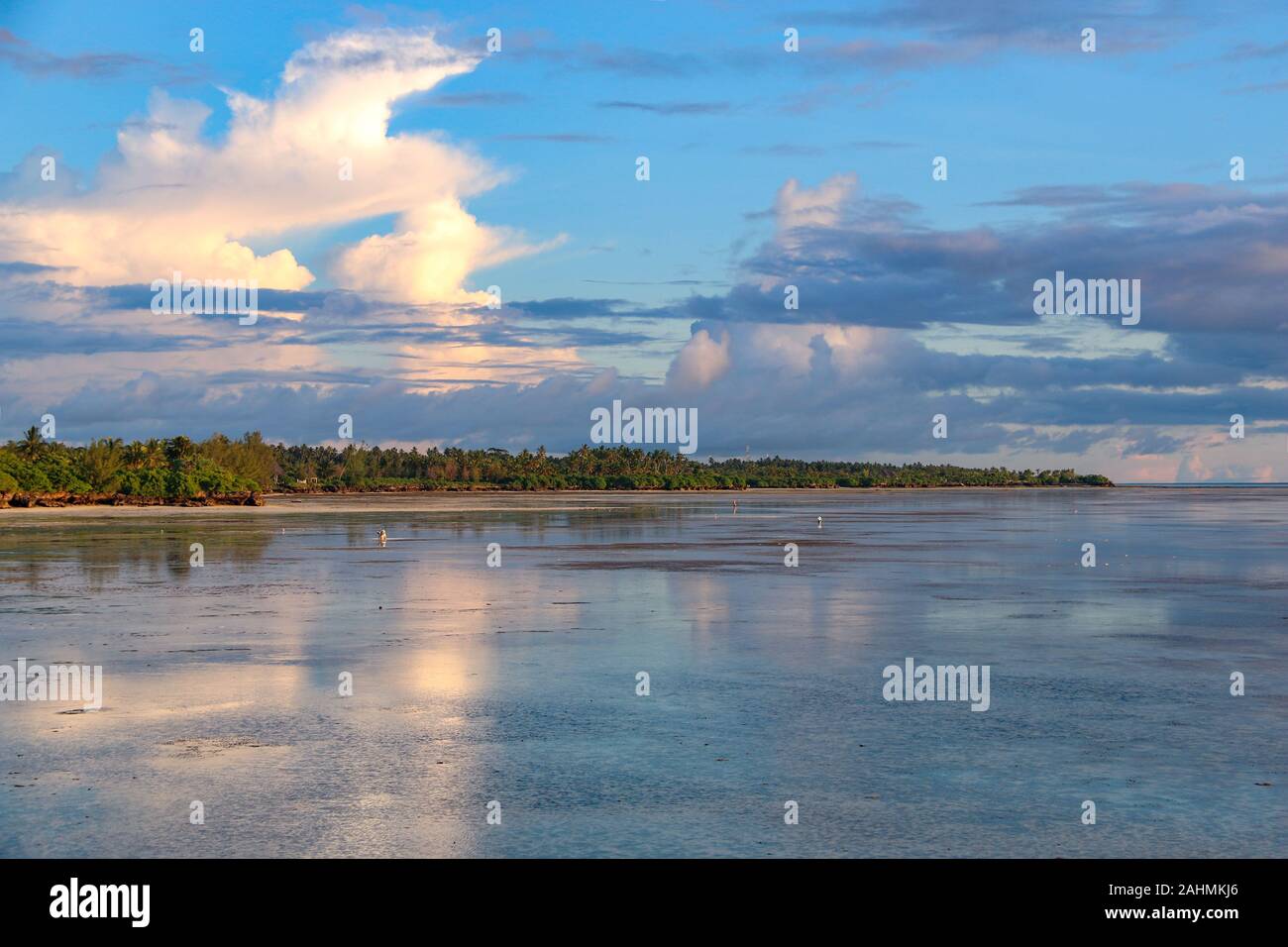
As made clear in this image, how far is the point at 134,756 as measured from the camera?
1290 centimetres

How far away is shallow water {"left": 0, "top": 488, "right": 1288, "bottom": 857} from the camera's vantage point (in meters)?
10.2

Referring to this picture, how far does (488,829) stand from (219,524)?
233 feet

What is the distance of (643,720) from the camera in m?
14.6

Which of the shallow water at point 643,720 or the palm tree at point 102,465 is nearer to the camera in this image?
the shallow water at point 643,720

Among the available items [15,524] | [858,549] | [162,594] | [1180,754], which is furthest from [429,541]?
[1180,754]

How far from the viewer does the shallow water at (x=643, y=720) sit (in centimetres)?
1023

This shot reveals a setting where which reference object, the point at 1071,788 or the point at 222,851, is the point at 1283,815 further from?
the point at 222,851
